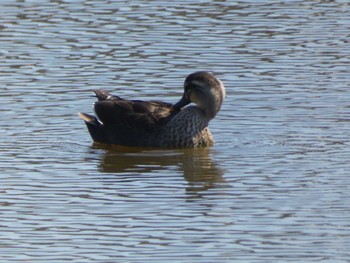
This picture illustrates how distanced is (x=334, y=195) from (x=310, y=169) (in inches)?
50.0

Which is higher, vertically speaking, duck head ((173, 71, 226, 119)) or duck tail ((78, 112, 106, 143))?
duck head ((173, 71, 226, 119))

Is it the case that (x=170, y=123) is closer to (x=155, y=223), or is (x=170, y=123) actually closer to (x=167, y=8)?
(x=155, y=223)

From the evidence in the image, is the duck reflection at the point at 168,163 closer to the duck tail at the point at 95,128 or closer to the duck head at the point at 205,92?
the duck tail at the point at 95,128

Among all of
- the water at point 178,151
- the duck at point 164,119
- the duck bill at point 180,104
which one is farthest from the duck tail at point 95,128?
the duck bill at point 180,104

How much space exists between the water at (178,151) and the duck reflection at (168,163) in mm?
31

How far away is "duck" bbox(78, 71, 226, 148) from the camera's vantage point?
15297 mm

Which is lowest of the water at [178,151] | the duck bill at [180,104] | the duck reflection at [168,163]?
the duck reflection at [168,163]

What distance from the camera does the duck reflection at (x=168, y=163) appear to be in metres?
13.6

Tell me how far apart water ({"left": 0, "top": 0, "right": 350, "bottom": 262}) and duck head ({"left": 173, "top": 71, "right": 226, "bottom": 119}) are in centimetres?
41

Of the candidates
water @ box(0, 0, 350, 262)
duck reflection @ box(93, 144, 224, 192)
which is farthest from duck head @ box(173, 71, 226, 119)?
duck reflection @ box(93, 144, 224, 192)

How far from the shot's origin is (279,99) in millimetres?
16953

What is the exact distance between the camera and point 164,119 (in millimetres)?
15367

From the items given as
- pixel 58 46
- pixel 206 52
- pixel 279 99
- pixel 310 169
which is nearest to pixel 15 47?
pixel 58 46

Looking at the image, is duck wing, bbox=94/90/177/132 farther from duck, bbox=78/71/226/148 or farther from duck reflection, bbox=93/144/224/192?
duck reflection, bbox=93/144/224/192
